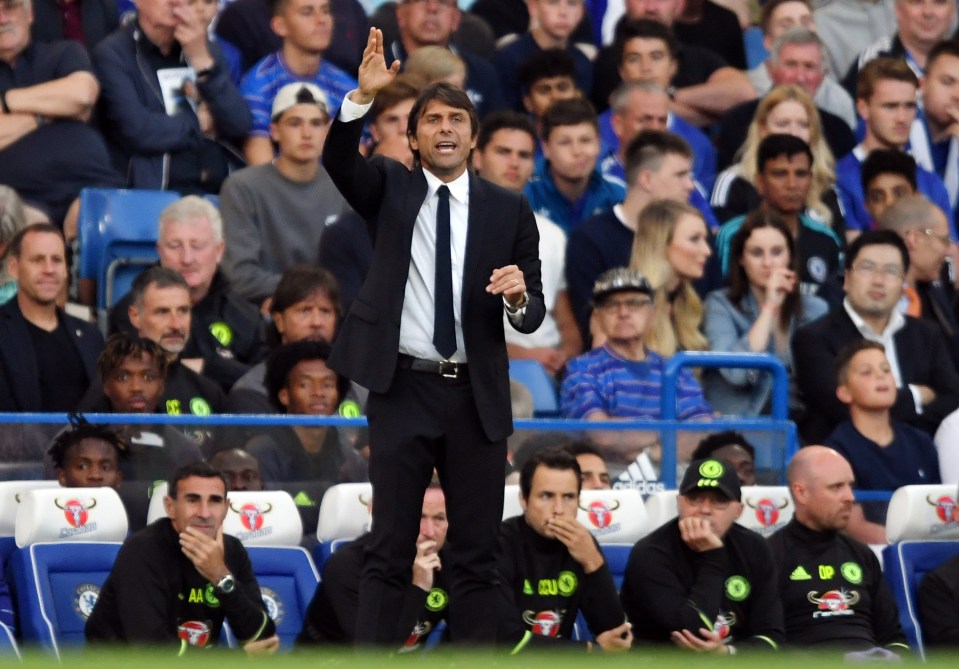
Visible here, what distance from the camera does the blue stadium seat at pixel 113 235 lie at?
34.1 feet

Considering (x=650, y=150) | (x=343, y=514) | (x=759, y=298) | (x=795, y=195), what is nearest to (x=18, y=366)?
(x=343, y=514)

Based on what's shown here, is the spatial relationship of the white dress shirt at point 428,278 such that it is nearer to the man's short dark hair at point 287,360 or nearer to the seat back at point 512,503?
the seat back at point 512,503

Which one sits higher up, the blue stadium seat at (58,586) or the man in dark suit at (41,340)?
the man in dark suit at (41,340)

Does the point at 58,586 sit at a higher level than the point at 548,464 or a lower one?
lower

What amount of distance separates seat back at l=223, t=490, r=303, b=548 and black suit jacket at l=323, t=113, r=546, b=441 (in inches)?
85.3

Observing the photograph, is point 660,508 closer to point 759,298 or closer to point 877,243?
point 759,298

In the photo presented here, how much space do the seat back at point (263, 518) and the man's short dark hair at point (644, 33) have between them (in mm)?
5429

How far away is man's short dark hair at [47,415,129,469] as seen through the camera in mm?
8148

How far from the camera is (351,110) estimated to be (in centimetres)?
614

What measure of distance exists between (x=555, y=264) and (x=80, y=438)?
11.6ft

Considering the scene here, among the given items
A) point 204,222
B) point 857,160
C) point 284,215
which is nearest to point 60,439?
point 204,222

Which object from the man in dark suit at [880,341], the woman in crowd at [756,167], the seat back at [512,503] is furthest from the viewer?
the woman in crowd at [756,167]

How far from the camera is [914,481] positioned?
10031 millimetres

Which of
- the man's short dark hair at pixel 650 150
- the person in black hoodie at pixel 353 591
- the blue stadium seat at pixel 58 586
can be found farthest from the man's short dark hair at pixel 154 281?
the man's short dark hair at pixel 650 150
